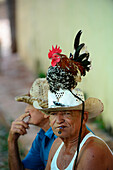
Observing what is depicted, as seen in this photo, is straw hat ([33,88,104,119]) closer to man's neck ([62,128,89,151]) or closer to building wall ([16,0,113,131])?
man's neck ([62,128,89,151])

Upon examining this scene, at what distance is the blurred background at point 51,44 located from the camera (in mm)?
4980

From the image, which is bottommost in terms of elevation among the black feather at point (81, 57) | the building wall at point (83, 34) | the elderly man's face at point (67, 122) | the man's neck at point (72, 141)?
the man's neck at point (72, 141)

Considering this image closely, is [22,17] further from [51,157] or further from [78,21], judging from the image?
[51,157]

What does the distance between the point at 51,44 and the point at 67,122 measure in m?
6.21

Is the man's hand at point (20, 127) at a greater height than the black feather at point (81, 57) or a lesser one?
lesser

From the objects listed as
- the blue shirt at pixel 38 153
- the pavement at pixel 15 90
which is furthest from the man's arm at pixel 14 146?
the pavement at pixel 15 90

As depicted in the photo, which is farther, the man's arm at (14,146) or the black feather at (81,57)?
the man's arm at (14,146)

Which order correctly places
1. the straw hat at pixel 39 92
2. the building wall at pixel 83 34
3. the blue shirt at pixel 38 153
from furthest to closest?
the building wall at pixel 83 34 → the blue shirt at pixel 38 153 → the straw hat at pixel 39 92

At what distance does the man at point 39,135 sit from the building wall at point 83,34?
47cm

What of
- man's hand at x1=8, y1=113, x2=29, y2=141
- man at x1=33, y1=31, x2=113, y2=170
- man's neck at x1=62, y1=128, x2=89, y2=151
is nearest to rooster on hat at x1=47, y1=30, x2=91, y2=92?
man at x1=33, y1=31, x2=113, y2=170

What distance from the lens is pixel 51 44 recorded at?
8250 millimetres

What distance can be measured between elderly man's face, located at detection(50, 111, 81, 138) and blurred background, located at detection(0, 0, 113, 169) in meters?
0.50

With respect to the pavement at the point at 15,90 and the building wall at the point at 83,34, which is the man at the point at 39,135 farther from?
the pavement at the point at 15,90

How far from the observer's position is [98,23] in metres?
5.11
